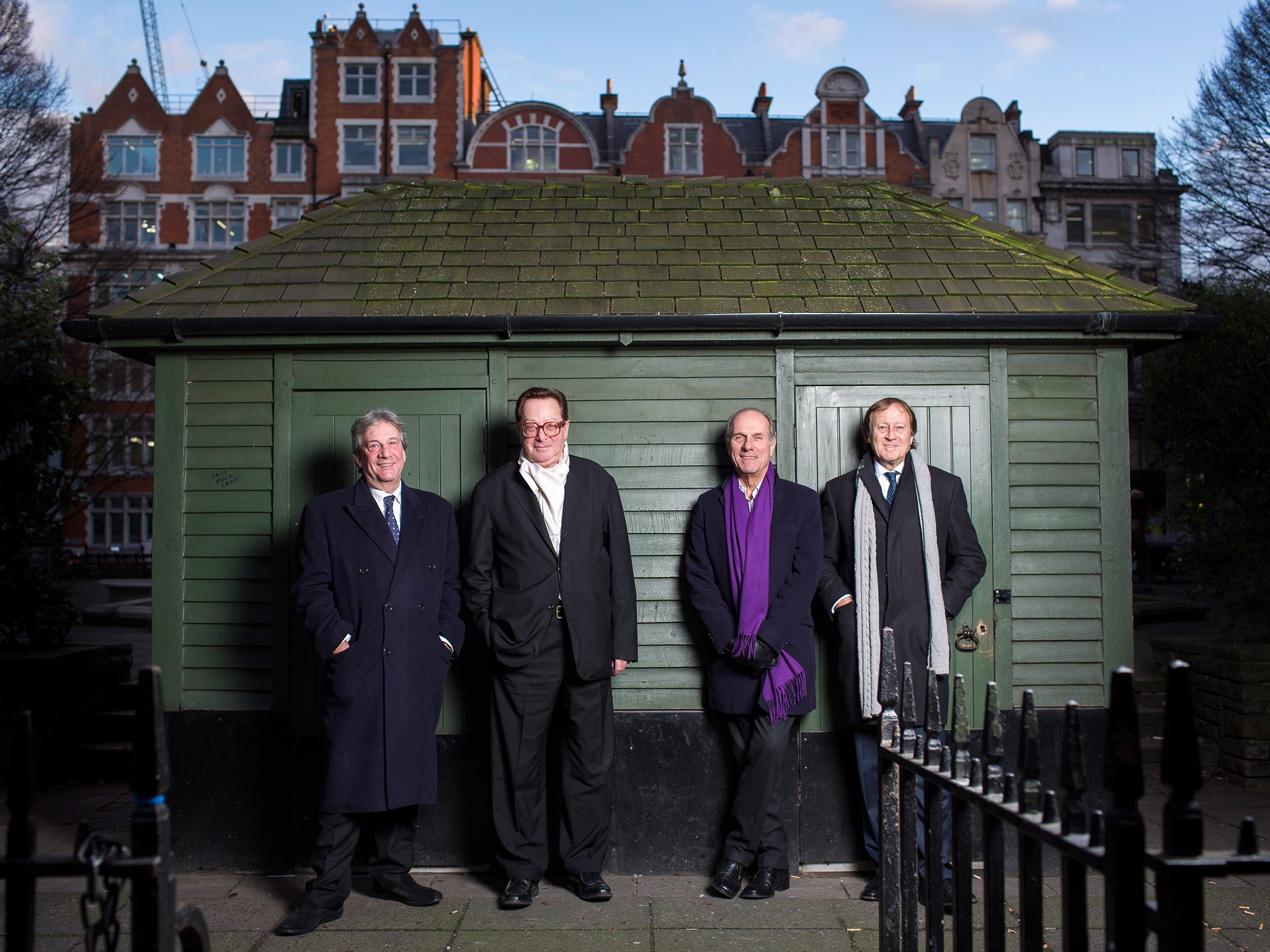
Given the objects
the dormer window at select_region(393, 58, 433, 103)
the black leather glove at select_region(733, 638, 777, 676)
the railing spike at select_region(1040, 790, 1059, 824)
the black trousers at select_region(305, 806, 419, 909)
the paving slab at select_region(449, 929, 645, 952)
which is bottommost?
the paving slab at select_region(449, 929, 645, 952)

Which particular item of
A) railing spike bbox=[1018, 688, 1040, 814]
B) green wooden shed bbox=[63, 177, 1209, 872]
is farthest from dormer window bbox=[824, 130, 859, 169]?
railing spike bbox=[1018, 688, 1040, 814]

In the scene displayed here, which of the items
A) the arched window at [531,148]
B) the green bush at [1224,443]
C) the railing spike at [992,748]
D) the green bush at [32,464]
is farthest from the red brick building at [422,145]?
the railing spike at [992,748]

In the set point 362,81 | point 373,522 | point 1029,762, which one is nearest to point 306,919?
point 373,522

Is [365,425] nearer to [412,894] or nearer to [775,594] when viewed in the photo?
[775,594]

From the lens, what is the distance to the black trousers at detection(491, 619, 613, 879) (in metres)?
4.56

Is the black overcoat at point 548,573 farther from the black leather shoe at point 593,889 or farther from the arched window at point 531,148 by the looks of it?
the arched window at point 531,148

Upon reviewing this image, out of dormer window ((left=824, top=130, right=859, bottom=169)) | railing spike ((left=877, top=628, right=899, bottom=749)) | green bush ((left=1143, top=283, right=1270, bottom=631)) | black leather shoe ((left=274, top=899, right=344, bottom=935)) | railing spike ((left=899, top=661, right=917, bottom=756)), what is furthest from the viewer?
dormer window ((left=824, top=130, right=859, bottom=169))

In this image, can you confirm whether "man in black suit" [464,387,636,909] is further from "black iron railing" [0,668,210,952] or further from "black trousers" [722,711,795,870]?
"black iron railing" [0,668,210,952]

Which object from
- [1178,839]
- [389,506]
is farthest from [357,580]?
[1178,839]

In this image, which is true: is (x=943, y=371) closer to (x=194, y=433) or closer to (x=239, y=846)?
(x=194, y=433)

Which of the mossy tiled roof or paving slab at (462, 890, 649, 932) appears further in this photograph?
the mossy tiled roof

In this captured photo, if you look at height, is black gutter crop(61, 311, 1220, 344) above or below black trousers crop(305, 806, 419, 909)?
above

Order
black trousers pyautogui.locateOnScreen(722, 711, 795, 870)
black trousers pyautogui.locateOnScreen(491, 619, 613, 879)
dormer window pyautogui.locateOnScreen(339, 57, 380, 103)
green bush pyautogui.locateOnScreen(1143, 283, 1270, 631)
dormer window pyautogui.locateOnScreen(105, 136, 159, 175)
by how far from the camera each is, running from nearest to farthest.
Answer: black trousers pyautogui.locateOnScreen(491, 619, 613, 879), black trousers pyautogui.locateOnScreen(722, 711, 795, 870), green bush pyautogui.locateOnScreen(1143, 283, 1270, 631), dormer window pyautogui.locateOnScreen(339, 57, 380, 103), dormer window pyautogui.locateOnScreen(105, 136, 159, 175)

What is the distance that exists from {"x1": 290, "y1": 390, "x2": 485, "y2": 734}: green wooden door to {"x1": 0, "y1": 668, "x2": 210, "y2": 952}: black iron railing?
3402 mm
